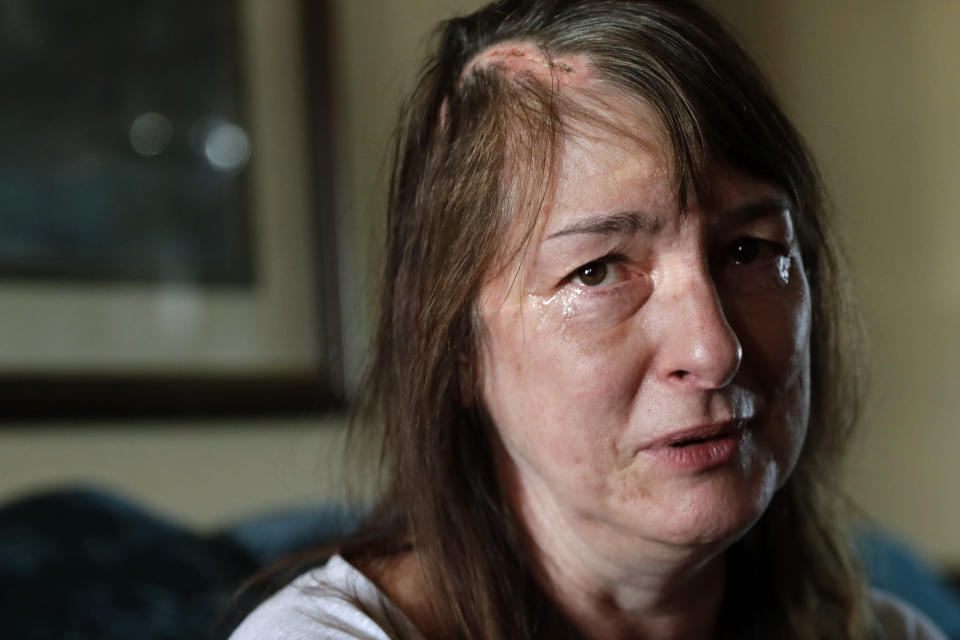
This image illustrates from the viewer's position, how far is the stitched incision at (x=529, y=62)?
2.96 feet

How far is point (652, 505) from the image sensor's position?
33.9 inches

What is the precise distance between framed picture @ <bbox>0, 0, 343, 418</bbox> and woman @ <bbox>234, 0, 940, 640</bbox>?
28.0 inches

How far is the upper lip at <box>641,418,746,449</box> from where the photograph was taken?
840 millimetres

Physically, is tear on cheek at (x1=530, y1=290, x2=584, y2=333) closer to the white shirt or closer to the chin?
the chin

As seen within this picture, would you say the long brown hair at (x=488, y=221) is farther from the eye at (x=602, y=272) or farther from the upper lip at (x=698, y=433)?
the upper lip at (x=698, y=433)

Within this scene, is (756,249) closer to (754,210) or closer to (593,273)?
(754,210)

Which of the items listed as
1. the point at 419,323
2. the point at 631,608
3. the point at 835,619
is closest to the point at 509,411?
the point at 419,323

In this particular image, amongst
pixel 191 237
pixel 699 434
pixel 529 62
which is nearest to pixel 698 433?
pixel 699 434

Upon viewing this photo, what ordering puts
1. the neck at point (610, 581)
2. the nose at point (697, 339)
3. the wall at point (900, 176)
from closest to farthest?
the nose at point (697, 339), the neck at point (610, 581), the wall at point (900, 176)

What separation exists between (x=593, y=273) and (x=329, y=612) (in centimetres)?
35

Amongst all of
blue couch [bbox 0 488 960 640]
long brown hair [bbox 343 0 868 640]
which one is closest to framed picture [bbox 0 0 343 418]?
blue couch [bbox 0 488 960 640]

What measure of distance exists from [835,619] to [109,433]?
105cm

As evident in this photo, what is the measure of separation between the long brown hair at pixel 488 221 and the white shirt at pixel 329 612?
6 cm

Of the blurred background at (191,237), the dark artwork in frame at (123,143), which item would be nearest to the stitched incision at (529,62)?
the blurred background at (191,237)
